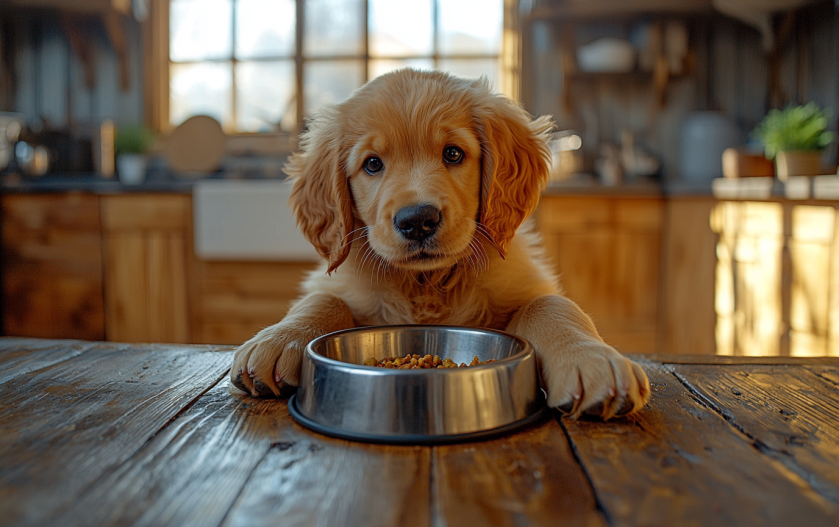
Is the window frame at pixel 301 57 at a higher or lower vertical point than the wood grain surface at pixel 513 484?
higher

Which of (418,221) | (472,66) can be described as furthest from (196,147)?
(418,221)

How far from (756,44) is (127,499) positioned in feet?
17.1

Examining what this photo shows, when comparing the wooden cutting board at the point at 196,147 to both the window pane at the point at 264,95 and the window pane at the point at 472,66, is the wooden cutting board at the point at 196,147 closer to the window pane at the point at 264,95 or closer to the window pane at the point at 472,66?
the window pane at the point at 264,95

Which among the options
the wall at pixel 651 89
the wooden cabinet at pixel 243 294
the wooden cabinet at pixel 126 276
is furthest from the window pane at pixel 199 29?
the wall at pixel 651 89

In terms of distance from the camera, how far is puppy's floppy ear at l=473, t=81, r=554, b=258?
156 cm

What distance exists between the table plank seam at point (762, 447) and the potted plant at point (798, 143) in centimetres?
249

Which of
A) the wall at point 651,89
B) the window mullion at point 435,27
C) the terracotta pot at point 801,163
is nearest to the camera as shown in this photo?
the terracotta pot at point 801,163

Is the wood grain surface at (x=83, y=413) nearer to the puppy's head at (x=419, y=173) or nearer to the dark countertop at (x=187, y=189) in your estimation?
the puppy's head at (x=419, y=173)

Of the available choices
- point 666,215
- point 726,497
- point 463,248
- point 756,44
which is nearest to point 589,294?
point 666,215

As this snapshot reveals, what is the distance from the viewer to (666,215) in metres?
3.94

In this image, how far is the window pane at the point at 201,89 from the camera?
5.17 m

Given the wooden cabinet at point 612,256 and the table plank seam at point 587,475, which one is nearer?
the table plank seam at point 587,475

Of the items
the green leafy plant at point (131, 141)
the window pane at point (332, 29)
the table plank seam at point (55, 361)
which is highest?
the window pane at point (332, 29)

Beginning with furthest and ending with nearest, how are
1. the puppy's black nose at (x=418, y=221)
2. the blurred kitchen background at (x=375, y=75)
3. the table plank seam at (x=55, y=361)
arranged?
the blurred kitchen background at (x=375, y=75) < the puppy's black nose at (x=418, y=221) < the table plank seam at (x=55, y=361)
